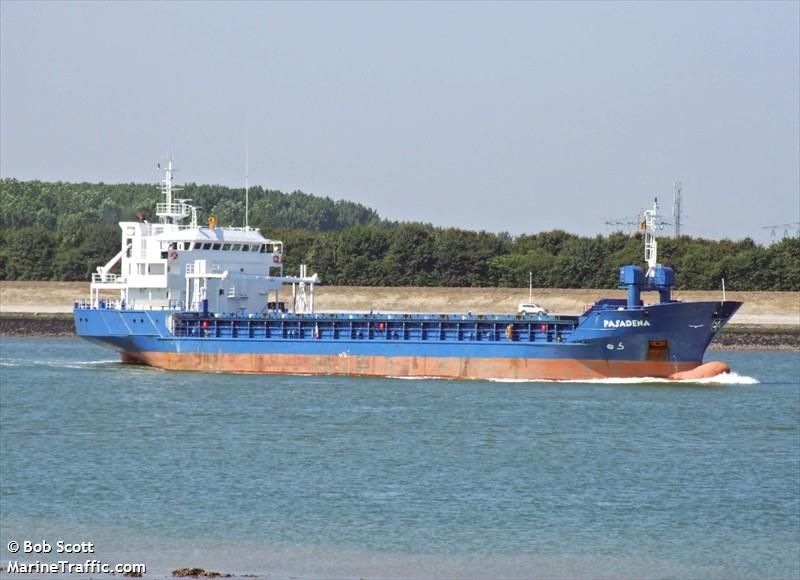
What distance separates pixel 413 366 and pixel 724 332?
32.9 m

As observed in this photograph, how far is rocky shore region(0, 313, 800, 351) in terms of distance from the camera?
74188mm

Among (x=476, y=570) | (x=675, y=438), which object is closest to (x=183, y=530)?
(x=476, y=570)

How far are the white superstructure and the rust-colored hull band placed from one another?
2697mm

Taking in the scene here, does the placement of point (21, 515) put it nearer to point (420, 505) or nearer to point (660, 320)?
point (420, 505)

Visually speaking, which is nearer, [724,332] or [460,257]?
[724,332]

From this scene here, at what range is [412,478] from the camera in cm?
2777

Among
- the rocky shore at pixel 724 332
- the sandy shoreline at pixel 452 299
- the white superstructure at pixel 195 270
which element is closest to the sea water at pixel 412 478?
the white superstructure at pixel 195 270

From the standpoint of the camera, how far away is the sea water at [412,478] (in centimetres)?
2139

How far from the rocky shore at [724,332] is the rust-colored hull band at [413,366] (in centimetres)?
2902

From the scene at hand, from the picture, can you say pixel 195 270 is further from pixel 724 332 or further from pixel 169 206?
pixel 724 332

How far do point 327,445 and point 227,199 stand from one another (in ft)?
385
